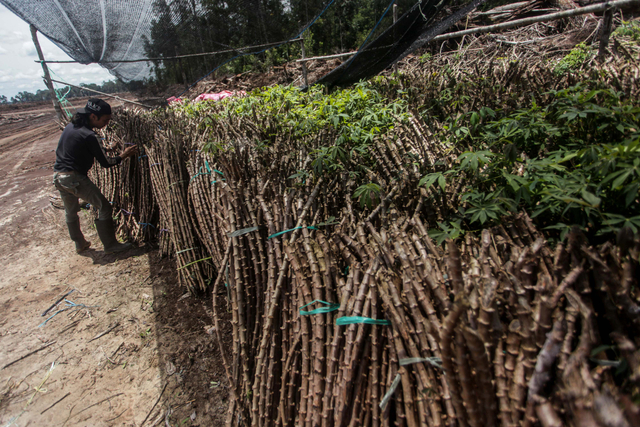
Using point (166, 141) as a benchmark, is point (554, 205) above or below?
below

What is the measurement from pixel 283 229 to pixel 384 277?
0.77 metres

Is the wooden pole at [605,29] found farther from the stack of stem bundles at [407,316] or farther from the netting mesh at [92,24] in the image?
the netting mesh at [92,24]

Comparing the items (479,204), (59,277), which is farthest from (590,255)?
(59,277)

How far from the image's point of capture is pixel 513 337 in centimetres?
97

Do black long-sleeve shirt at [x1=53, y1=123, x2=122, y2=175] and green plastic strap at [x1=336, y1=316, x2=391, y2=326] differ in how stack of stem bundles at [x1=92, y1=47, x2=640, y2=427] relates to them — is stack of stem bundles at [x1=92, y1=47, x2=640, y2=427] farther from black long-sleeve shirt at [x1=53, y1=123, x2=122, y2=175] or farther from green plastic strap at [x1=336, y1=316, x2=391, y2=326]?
black long-sleeve shirt at [x1=53, y1=123, x2=122, y2=175]

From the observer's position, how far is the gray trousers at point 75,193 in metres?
4.17

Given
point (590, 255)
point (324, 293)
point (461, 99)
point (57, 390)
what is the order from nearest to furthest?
point (590, 255) → point (324, 293) → point (57, 390) → point (461, 99)

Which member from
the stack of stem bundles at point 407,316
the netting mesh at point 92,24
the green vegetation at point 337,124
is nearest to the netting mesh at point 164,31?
the netting mesh at point 92,24

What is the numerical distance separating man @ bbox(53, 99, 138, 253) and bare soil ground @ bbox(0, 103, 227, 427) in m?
0.34

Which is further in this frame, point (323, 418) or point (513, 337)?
point (323, 418)

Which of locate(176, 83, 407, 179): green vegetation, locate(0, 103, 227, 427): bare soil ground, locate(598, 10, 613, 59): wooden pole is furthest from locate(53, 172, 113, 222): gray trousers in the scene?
locate(598, 10, 613, 59): wooden pole

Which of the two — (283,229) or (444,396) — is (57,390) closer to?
(283,229)

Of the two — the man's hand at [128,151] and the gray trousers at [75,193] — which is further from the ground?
the man's hand at [128,151]

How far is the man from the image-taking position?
4.12m
